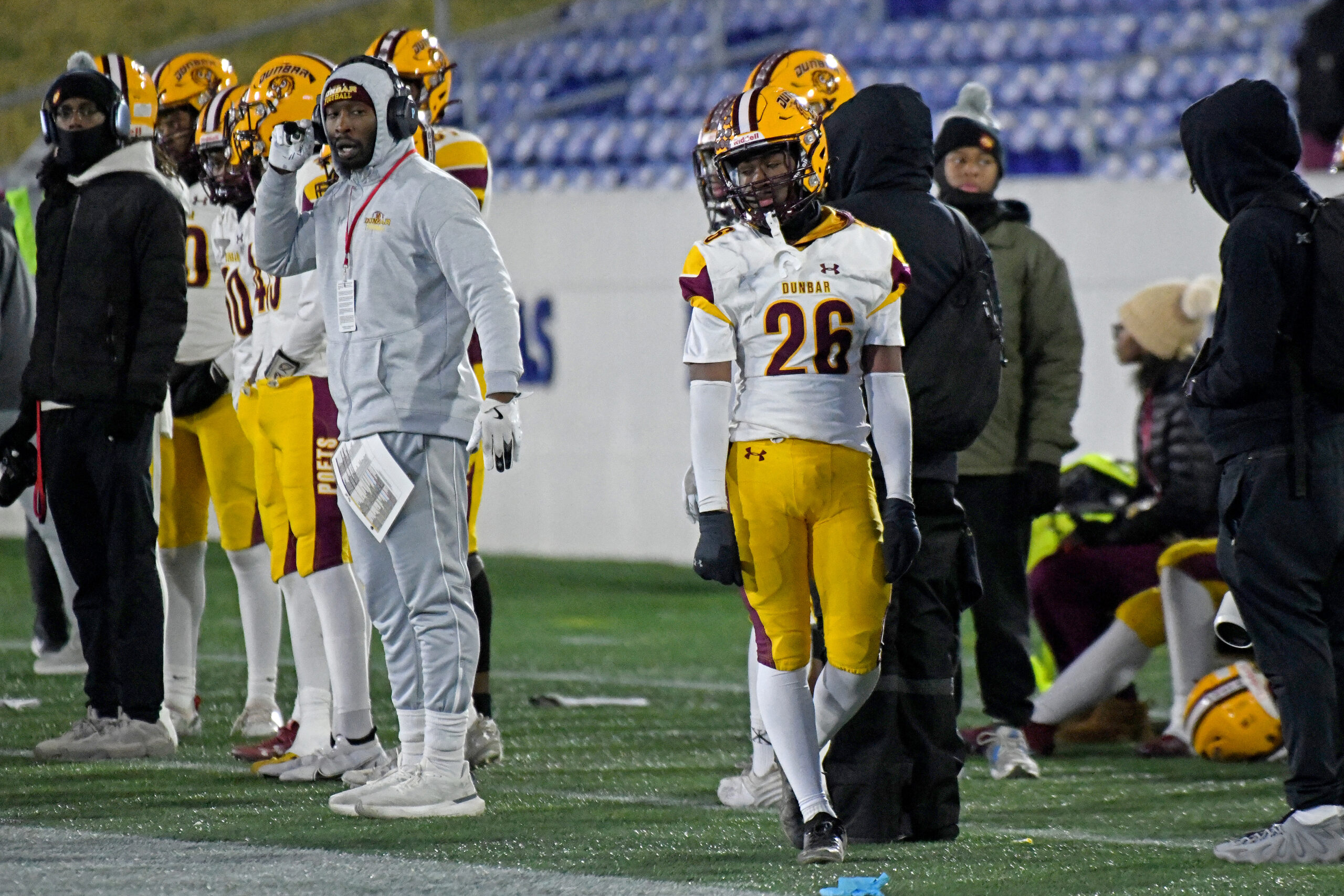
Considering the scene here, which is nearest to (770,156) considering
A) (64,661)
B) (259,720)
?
(259,720)

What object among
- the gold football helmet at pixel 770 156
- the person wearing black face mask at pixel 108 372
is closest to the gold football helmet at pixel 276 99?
the person wearing black face mask at pixel 108 372

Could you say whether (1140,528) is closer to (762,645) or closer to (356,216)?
(762,645)

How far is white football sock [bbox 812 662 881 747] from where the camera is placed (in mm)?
4398

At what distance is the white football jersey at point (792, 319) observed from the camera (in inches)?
169

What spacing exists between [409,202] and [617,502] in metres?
8.46

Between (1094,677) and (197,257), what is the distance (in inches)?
123

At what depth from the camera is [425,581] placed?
4.84 metres

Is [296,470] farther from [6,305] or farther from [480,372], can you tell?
[6,305]

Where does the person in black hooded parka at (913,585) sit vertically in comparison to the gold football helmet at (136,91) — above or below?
below

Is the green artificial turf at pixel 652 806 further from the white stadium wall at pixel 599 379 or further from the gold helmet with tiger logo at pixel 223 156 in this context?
the white stadium wall at pixel 599 379

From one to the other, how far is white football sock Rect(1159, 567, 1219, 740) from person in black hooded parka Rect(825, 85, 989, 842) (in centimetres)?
185

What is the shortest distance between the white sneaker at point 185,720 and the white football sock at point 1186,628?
10.2ft

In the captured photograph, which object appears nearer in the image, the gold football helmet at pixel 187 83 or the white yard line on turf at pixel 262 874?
the white yard line on turf at pixel 262 874

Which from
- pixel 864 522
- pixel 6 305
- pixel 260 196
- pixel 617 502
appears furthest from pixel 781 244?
pixel 617 502
